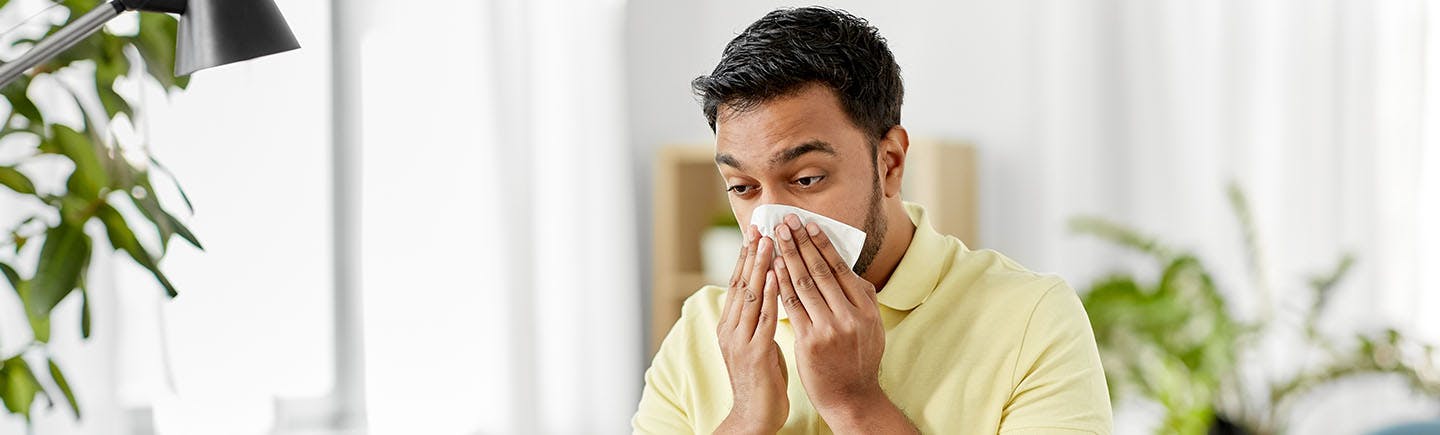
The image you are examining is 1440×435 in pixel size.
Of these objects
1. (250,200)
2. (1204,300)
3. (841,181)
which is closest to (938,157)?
(1204,300)

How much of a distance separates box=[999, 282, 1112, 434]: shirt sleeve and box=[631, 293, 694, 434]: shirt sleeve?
0.39 meters

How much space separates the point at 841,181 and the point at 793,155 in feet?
0.20

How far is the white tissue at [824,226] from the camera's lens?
4.29ft

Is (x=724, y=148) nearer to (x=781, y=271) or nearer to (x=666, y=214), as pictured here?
(x=781, y=271)

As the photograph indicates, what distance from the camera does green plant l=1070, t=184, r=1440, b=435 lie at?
302cm

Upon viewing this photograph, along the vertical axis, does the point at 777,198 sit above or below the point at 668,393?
above

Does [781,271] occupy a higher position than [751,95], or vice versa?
[751,95]

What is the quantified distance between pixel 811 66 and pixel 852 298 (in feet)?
0.79

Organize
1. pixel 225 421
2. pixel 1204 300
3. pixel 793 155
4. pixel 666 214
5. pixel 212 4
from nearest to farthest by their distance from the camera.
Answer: pixel 212 4 → pixel 793 155 → pixel 225 421 → pixel 1204 300 → pixel 666 214

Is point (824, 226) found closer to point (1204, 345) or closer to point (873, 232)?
point (873, 232)

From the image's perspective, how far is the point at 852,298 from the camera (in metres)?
1.31

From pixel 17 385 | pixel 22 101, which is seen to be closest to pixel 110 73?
pixel 22 101

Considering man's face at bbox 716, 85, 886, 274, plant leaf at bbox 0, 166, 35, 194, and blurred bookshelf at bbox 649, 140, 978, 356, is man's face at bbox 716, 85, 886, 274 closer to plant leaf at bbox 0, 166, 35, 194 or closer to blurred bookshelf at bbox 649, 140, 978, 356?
plant leaf at bbox 0, 166, 35, 194

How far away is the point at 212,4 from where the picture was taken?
1.02 metres
